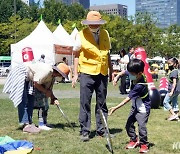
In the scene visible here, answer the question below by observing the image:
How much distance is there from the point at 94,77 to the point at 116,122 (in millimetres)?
2375

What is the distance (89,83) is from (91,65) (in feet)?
1.03

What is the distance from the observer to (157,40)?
55031 mm

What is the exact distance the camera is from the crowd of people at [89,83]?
20.5ft

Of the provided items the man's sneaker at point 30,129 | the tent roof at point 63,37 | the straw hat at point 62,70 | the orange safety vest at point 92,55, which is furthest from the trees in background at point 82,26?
the orange safety vest at point 92,55

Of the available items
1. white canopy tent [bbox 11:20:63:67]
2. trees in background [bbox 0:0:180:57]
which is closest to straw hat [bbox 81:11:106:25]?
white canopy tent [bbox 11:20:63:67]

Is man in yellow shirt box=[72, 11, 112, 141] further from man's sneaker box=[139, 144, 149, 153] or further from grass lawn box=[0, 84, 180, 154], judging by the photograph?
man's sneaker box=[139, 144, 149, 153]

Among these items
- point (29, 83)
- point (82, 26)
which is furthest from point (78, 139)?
point (82, 26)

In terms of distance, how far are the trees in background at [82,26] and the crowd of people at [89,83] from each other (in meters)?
39.9

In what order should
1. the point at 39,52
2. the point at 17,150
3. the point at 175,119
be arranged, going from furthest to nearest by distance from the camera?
1. the point at 39,52
2. the point at 175,119
3. the point at 17,150

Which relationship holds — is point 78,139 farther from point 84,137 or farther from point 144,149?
point 144,149

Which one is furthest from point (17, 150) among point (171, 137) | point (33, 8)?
point (33, 8)

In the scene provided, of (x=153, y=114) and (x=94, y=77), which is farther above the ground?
(x=94, y=77)

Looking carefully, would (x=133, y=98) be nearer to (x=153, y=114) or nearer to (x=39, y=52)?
(x=153, y=114)

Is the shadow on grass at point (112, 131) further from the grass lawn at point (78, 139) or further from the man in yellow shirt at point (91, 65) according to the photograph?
the man in yellow shirt at point (91, 65)
